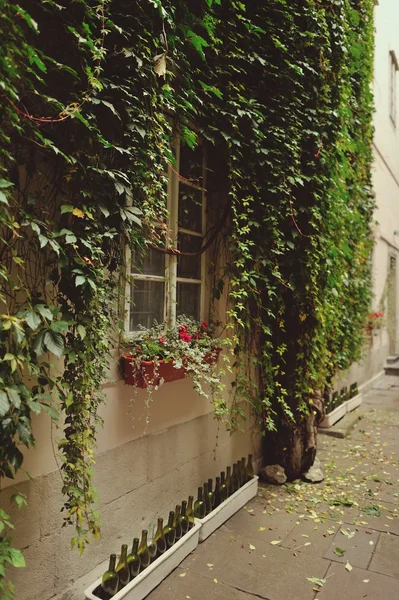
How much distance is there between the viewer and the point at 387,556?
3020mm

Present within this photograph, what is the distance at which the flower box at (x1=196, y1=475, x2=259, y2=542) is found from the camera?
10.7ft

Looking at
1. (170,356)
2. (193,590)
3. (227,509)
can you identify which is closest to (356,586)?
(193,590)

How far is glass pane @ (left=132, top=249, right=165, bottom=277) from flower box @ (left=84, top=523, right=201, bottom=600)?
6.26 feet

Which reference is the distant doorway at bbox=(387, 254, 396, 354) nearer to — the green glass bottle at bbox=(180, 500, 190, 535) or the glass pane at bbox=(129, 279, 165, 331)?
the glass pane at bbox=(129, 279, 165, 331)

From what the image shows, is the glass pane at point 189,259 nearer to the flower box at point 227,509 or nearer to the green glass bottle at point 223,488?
the green glass bottle at point 223,488

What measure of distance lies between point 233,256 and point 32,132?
1955mm

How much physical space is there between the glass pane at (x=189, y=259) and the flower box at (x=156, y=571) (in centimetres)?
198

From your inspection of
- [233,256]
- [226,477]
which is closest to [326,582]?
[226,477]

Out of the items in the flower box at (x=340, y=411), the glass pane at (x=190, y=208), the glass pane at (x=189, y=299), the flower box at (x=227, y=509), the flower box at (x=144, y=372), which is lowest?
the flower box at (x=227, y=509)

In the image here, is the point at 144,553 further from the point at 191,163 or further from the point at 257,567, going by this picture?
the point at 191,163

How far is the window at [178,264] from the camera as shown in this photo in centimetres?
319

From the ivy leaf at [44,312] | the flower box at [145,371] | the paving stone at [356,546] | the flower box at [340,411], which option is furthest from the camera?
the flower box at [340,411]

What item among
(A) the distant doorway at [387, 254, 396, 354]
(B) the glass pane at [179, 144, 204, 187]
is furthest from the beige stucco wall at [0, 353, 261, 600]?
(A) the distant doorway at [387, 254, 396, 354]

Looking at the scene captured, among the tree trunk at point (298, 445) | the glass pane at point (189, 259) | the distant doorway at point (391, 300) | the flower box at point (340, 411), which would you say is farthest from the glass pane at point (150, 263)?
the distant doorway at point (391, 300)
